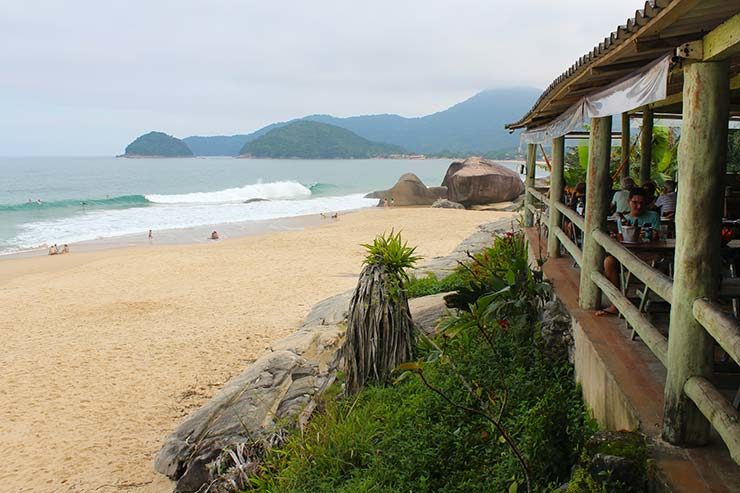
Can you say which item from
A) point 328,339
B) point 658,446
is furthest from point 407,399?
point 328,339

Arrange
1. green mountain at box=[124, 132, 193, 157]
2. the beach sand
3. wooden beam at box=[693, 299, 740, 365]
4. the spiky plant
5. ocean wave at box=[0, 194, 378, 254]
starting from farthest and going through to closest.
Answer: green mountain at box=[124, 132, 193, 157], ocean wave at box=[0, 194, 378, 254], the beach sand, the spiky plant, wooden beam at box=[693, 299, 740, 365]

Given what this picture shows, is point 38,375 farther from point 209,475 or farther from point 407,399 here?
point 407,399

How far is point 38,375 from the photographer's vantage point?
29.0 ft

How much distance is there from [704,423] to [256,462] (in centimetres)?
365

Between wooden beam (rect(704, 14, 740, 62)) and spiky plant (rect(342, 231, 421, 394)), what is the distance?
144 inches

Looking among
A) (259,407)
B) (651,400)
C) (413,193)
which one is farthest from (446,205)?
(651,400)

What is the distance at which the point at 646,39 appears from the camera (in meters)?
3.21

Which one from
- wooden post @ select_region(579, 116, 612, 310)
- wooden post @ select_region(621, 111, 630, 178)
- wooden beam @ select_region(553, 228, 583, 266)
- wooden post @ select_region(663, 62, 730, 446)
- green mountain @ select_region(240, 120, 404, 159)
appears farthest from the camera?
green mountain @ select_region(240, 120, 404, 159)

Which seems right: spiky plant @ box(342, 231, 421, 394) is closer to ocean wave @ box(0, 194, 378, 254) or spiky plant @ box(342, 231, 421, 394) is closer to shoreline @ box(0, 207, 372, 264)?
shoreline @ box(0, 207, 372, 264)

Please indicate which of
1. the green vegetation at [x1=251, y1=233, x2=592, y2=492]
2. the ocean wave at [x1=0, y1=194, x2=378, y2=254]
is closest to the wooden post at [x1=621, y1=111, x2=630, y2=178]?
the green vegetation at [x1=251, y1=233, x2=592, y2=492]

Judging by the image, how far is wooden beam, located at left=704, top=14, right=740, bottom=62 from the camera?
8.60ft

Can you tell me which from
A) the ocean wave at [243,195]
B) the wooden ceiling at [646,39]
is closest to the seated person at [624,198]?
the wooden ceiling at [646,39]

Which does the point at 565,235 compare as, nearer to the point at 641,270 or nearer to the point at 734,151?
the point at 641,270

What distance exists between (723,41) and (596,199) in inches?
94.5
